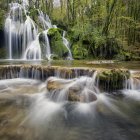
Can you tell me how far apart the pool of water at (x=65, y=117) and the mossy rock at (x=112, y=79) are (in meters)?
0.38

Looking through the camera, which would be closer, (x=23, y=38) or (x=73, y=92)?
(x=73, y=92)

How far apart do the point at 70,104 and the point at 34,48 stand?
10.4m

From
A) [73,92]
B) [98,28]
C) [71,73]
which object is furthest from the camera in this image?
[98,28]

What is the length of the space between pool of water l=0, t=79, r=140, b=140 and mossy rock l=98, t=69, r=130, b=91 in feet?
1.26

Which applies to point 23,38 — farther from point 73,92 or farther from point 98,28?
point 73,92

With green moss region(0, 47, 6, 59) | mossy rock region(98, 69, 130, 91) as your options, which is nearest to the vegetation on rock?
green moss region(0, 47, 6, 59)

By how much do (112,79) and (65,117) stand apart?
312 cm

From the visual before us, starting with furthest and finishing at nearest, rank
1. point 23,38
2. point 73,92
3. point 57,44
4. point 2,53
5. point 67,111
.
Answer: point 23,38
point 2,53
point 57,44
point 73,92
point 67,111

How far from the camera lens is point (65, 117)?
5.55m

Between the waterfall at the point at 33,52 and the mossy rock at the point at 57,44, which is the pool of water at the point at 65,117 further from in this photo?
the mossy rock at the point at 57,44

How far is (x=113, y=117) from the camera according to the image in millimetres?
5566

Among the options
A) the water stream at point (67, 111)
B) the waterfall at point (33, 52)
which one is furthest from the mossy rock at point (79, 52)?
the water stream at point (67, 111)

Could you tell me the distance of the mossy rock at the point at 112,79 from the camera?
25.6 ft

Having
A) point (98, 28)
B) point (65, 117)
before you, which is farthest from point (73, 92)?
point (98, 28)
